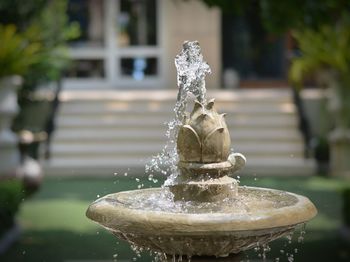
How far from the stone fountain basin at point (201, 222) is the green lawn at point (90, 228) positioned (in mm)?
2731

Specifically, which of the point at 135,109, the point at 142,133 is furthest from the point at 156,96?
the point at 142,133

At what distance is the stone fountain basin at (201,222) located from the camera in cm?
430

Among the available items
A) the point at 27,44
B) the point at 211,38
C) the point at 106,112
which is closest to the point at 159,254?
the point at 27,44

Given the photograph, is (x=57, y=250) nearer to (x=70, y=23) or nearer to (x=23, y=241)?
(x=23, y=241)

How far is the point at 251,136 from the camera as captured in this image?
646 inches

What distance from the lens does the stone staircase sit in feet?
50.7

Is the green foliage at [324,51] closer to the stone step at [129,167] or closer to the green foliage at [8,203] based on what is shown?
the stone step at [129,167]

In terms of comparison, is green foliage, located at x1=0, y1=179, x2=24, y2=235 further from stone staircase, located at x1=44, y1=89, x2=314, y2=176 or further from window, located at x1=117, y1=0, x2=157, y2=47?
window, located at x1=117, y1=0, x2=157, y2=47

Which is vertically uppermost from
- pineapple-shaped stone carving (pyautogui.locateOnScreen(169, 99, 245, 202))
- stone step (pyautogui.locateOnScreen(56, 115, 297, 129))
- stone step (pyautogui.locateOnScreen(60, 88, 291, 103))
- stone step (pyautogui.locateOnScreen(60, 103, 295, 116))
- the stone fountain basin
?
pineapple-shaped stone carving (pyautogui.locateOnScreen(169, 99, 245, 202))

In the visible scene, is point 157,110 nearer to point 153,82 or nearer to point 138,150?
point 138,150

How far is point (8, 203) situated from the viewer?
10.4 metres

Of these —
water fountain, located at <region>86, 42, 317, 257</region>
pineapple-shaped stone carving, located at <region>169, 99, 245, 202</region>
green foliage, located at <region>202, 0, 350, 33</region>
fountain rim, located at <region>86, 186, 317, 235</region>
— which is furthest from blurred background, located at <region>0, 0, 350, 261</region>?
fountain rim, located at <region>86, 186, 317, 235</region>

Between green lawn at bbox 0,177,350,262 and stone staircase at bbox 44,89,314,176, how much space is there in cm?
47

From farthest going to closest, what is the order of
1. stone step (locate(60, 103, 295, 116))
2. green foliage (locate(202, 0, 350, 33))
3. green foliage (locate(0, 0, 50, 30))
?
1. stone step (locate(60, 103, 295, 116))
2. green foliage (locate(0, 0, 50, 30))
3. green foliage (locate(202, 0, 350, 33))
